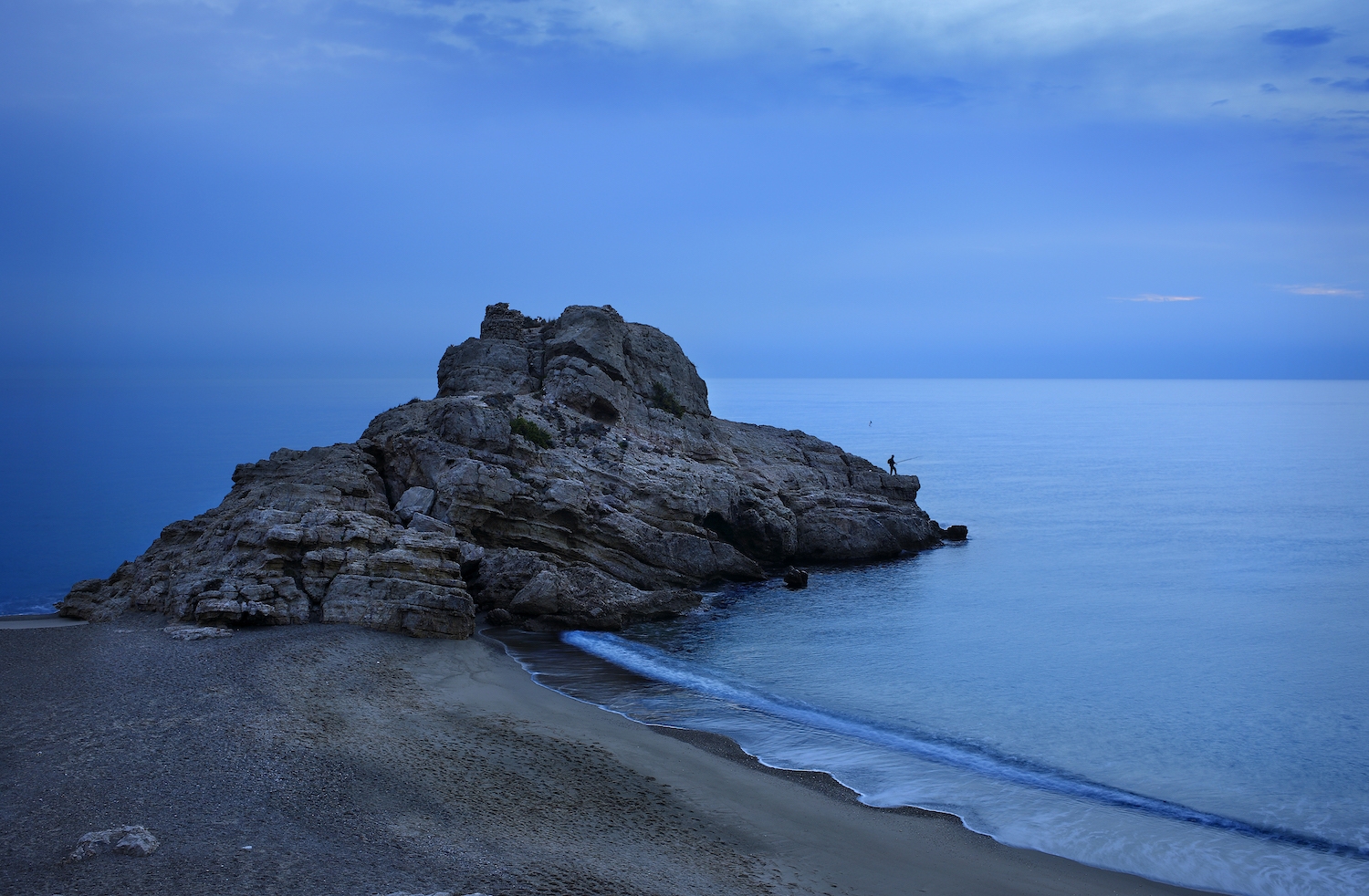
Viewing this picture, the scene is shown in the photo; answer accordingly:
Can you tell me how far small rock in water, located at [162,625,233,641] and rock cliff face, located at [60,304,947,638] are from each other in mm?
432

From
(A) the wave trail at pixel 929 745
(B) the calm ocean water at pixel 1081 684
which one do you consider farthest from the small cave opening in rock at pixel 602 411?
(A) the wave trail at pixel 929 745

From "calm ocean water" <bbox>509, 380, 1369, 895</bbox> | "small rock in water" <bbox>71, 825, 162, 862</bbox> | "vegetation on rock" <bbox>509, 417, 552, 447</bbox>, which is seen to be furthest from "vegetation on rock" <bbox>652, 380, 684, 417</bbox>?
"small rock in water" <bbox>71, 825, 162, 862</bbox>

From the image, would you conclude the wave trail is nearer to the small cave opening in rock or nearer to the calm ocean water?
the calm ocean water

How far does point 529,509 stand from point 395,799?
1597 cm

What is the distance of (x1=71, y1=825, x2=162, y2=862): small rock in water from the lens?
1012 centimetres

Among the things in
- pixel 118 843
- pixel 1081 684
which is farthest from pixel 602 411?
pixel 118 843

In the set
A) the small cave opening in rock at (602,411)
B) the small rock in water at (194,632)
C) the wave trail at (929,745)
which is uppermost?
the small cave opening in rock at (602,411)

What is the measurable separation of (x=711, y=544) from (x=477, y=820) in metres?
21.2

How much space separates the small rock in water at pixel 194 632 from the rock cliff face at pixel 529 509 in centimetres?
43

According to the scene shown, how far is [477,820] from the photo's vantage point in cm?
1218

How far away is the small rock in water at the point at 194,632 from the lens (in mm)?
19625

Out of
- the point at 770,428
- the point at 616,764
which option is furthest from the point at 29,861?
the point at 770,428

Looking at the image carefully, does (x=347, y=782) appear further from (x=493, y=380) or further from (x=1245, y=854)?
(x=493, y=380)

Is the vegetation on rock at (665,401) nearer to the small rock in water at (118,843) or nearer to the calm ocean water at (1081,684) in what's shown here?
the calm ocean water at (1081,684)
